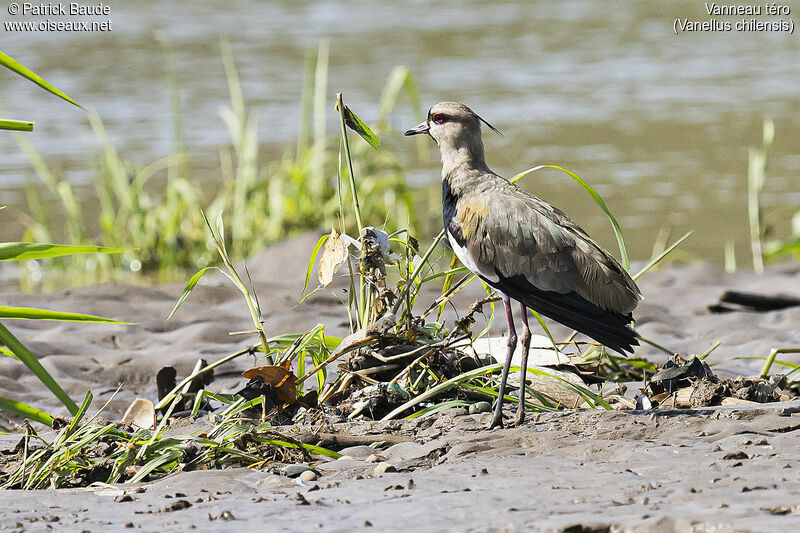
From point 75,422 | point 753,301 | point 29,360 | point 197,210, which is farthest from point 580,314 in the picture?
point 197,210

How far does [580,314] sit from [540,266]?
204mm

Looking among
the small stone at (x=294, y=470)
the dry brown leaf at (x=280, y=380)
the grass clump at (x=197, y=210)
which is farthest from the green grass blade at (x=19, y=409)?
the grass clump at (x=197, y=210)

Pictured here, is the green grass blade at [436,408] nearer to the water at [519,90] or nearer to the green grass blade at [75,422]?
the green grass blade at [75,422]

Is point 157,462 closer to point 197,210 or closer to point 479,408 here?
point 479,408

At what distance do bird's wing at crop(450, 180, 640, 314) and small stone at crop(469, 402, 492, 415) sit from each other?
1.62 feet

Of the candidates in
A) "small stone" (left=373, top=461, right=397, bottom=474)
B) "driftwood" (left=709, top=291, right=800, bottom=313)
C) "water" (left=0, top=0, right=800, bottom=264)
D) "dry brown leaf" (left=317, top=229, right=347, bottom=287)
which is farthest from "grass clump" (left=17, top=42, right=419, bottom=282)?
"small stone" (left=373, top=461, right=397, bottom=474)

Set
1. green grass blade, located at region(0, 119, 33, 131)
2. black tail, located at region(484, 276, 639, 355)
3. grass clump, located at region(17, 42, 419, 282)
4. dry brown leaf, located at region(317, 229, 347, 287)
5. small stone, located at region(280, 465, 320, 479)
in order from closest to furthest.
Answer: small stone, located at region(280, 465, 320, 479) → green grass blade, located at region(0, 119, 33, 131) → black tail, located at region(484, 276, 639, 355) → dry brown leaf, located at region(317, 229, 347, 287) → grass clump, located at region(17, 42, 419, 282)

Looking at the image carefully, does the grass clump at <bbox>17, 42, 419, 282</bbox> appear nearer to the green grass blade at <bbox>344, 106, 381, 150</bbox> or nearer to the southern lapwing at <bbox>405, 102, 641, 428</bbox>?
the green grass blade at <bbox>344, 106, 381, 150</bbox>

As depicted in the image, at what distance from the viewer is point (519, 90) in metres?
14.0

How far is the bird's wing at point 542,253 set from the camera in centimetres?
358

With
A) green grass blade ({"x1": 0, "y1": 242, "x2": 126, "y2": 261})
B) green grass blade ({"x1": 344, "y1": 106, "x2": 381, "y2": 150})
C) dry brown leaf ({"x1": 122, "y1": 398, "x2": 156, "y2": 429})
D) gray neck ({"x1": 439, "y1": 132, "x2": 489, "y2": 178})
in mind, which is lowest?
dry brown leaf ({"x1": 122, "y1": 398, "x2": 156, "y2": 429})

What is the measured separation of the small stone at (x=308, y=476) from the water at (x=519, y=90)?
420 centimetres

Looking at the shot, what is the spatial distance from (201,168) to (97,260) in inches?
114

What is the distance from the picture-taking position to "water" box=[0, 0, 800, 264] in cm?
1039
